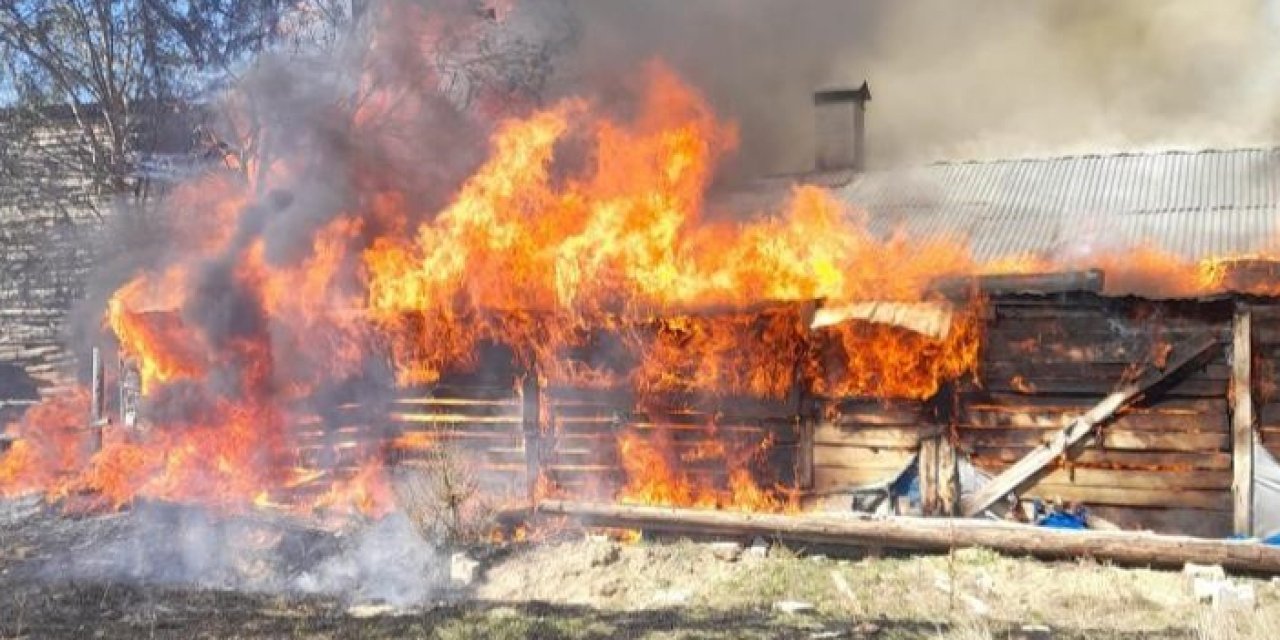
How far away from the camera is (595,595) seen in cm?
916

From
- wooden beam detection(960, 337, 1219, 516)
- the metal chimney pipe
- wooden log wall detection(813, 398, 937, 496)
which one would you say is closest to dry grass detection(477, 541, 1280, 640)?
wooden beam detection(960, 337, 1219, 516)

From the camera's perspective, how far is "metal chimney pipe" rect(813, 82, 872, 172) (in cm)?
2186

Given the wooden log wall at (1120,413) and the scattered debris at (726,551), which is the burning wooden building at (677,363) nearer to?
the wooden log wall at (1120,413)

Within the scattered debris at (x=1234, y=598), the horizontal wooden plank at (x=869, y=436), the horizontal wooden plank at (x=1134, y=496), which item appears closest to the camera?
the scattered debris at (x=1234, y=598)

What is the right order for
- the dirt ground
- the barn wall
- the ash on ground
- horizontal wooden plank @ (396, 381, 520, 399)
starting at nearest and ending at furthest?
the dirt ground < the ash on ground < horizontal wooden plank @ (396, 381, 520, 399) < the barn wall

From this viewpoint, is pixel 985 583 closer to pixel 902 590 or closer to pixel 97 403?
pixel 902 590

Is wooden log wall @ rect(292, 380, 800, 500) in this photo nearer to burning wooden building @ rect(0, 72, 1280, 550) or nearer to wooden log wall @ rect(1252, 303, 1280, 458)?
burning wooden building @ rect(0, 72, 1280, 550)

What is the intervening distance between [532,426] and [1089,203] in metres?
10.9

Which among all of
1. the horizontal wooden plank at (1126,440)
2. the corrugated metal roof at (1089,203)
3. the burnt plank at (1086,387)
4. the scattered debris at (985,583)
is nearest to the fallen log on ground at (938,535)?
the scattered debris at (985,583)

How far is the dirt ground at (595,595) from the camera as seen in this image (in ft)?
25.5

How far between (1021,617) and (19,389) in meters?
19.8

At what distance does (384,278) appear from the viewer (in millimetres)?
12836

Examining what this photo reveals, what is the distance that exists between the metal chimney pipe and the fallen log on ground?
12555 millimetres

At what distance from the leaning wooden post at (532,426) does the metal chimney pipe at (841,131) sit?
11594 millimetres
